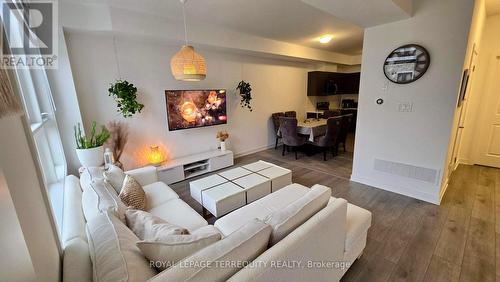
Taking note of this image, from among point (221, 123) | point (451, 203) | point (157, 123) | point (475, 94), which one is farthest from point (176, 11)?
point (475, 94)

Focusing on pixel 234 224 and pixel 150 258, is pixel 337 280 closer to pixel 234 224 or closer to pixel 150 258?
pixel 234 224

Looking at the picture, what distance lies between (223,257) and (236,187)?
1537 millimetres

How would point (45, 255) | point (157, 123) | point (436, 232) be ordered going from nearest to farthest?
point (45, 255) → point (436, 232) → point (157, 123)

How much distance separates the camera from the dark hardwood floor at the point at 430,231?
5.60 feet

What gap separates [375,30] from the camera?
287 centimetres

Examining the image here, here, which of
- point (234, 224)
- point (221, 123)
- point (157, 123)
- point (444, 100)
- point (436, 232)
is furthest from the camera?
point (221, 123)

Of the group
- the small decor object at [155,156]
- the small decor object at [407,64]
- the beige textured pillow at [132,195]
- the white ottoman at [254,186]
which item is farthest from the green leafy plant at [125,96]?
the small decor object at [407,64]

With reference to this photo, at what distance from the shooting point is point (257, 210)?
6.13ft

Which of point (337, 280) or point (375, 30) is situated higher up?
point (375, 30)

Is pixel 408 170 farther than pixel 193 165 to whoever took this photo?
No

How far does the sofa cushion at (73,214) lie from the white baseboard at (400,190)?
11.2 ft

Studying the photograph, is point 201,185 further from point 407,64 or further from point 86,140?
point 407,64

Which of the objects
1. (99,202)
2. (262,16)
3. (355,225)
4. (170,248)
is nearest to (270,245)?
(170,248)

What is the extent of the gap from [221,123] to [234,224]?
114 inches
